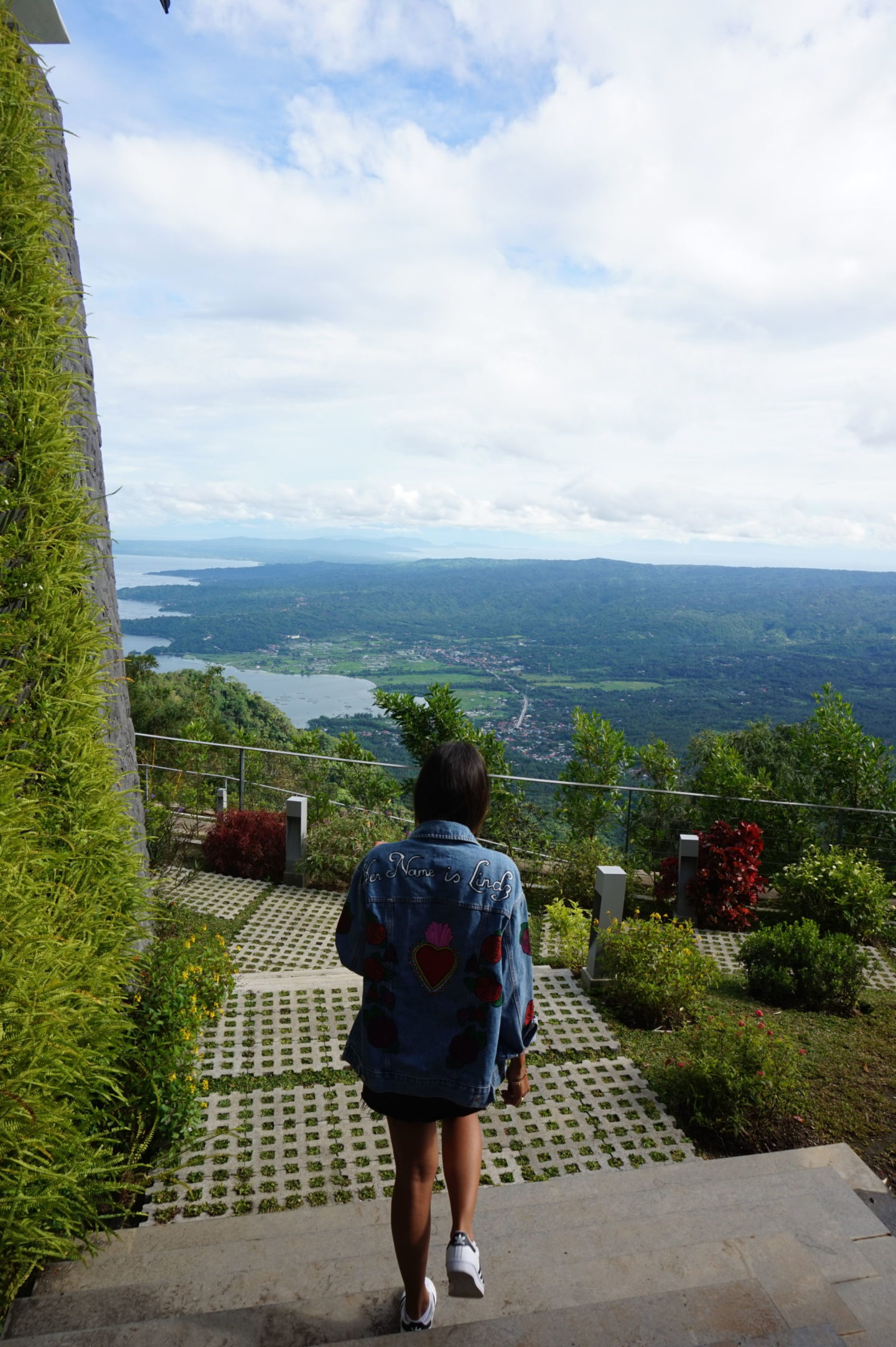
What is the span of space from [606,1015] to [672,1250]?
181 cm

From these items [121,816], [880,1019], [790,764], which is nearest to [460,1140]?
[121,816]

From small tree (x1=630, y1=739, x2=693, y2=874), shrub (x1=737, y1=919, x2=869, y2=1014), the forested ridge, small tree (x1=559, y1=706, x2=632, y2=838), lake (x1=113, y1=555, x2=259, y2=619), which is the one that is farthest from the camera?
lake (x1=113, y1=555, x2=259, y2=619)

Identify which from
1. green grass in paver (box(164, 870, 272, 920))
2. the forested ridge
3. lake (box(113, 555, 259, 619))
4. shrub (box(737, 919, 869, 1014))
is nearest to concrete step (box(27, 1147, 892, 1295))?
shrub (box(737, 919, 869, 1014))

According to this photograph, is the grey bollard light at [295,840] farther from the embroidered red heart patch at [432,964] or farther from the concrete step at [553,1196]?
the embroidered red heart patch at [432,964]

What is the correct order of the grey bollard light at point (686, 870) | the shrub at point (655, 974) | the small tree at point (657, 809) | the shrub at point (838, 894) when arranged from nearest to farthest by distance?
the shrub at point (655, 974) < the shrub at point (838, 894) < the grey bollard light at point (686, 870) < the small tree at point (657, 809)

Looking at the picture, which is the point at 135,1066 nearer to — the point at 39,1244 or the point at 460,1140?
the point at 39,1244

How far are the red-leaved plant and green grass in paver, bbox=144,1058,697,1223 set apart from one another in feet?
9.01

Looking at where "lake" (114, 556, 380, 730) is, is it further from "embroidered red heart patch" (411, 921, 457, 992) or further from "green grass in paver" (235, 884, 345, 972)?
"embroidered red heart patch" (411, 921, 457, 992)

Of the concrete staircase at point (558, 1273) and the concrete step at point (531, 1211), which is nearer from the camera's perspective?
the concrete staircase at point (558, 1273)

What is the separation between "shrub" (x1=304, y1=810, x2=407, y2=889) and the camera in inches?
239

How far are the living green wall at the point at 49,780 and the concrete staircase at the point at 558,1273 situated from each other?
9.5 inches

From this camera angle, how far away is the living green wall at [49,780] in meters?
1.87

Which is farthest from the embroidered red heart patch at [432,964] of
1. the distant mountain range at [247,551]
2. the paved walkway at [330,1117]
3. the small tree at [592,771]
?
the distant mountain range at [247,551]

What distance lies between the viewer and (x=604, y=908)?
4227 mm
